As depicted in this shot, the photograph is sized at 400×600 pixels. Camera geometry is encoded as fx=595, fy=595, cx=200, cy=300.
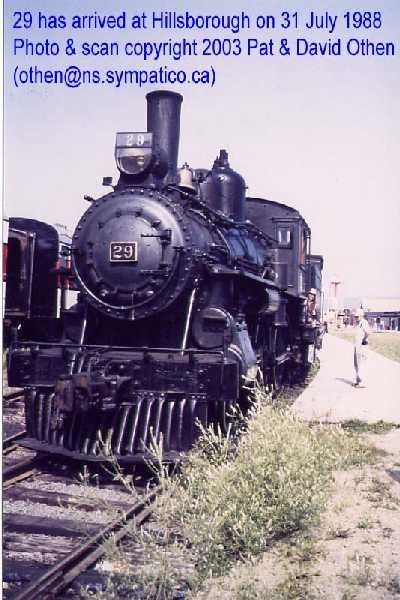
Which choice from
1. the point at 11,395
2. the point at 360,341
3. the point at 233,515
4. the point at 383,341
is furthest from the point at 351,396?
the point at 383,341

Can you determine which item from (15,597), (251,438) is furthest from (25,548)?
(251,438)

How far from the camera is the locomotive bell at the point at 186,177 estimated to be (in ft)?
23.2

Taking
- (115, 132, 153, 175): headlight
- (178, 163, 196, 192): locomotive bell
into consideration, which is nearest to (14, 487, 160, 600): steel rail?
(115, 132, 153, 175): headlight

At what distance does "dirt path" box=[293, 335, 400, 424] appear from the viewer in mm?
8438

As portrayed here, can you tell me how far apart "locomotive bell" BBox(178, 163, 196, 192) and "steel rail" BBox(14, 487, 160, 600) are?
3.95 metres

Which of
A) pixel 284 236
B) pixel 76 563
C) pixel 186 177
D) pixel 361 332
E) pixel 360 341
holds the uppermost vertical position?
pixel 186 177

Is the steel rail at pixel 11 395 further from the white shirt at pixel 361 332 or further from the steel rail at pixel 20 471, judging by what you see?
the white shirt at pixel 361 332

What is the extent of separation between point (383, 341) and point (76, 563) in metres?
25.1

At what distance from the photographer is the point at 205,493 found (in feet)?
14.0

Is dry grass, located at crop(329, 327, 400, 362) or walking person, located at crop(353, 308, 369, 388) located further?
dry grass, located at crop(329, 327, 400, 362)

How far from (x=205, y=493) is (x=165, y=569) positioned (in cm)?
104

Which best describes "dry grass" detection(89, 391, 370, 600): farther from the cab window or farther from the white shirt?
the white shirt

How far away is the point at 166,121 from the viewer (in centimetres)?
698

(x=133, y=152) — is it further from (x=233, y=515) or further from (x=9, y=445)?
(x=233, y=515)
